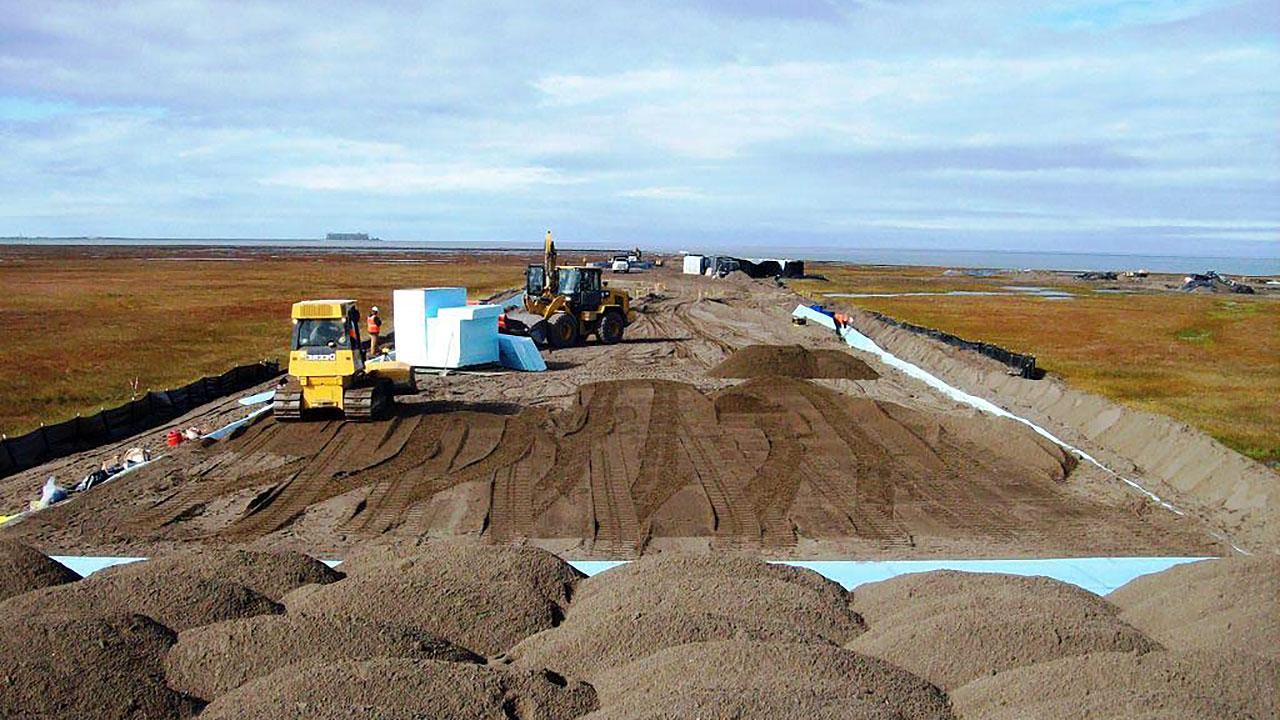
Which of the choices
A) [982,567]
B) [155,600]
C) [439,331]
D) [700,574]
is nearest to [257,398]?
[439,331]

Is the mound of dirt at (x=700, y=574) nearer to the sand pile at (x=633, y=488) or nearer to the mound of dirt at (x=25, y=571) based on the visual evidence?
the sand pile at (x=633, y=488)

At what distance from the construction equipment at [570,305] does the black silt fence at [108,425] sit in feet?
31.6

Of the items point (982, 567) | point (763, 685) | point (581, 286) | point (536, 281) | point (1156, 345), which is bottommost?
point (982, 567)

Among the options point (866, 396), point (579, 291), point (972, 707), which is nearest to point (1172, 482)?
point (866, 396)

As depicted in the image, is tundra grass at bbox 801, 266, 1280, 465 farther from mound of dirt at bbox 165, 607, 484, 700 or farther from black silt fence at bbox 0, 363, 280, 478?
black silt fence at bbox 0, 363, 280, 478

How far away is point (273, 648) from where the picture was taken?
688 cm

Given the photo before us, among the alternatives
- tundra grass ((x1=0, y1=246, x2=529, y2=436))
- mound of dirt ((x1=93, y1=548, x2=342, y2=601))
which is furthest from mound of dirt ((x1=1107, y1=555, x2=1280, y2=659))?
tundra grass ((x1=0, y1=246, x2=529, y2=436))

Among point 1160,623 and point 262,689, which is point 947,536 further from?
point 262,689

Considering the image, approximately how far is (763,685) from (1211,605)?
436cm

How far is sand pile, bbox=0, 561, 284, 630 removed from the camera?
299 inches

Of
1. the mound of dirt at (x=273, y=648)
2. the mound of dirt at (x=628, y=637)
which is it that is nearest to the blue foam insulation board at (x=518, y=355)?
the mound of dirt at (x=628, y=637)

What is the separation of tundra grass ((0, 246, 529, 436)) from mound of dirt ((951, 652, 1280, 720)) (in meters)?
18.2

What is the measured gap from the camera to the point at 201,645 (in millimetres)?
6895

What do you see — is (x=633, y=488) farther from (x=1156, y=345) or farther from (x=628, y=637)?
(x=1156, y=345)
